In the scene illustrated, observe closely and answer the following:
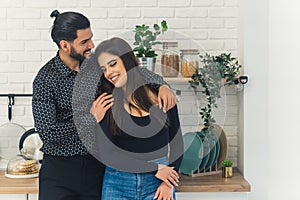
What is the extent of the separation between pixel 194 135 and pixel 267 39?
0.63 m

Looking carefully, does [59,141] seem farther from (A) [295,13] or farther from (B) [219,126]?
(A) [295,13]

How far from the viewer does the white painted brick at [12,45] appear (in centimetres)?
300

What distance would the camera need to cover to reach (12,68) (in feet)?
9.87

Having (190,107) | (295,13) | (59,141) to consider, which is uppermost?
(295,13)

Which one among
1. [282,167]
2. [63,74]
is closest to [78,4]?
[63,74]

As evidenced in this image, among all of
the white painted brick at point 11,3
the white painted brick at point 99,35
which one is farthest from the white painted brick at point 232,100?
the white painted brick at point 11,3

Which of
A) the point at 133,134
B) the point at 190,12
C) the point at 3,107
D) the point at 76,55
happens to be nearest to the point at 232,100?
the point at 190,12

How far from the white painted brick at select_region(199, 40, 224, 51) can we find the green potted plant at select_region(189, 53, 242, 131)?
20 cm

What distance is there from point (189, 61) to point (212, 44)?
316 mm

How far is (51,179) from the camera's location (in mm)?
2428

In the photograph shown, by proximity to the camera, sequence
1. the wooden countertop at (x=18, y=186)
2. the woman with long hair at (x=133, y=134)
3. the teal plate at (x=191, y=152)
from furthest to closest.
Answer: the teal plate at (x=191, y=152) < the wooden countertop at (x=18, y=186) < the woman with long hair at (x=133, y=134)

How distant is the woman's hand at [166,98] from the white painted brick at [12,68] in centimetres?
101

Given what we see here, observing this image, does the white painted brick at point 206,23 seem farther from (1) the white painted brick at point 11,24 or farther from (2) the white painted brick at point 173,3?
(1) the white painted brick at point 11,24

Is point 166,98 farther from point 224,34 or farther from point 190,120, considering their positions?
point 224,34
